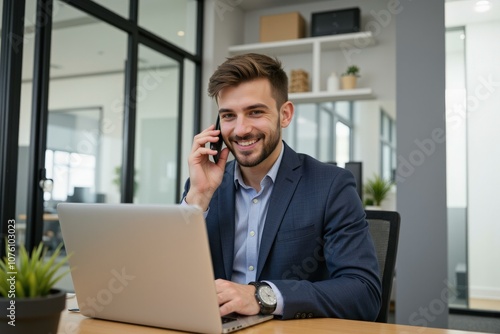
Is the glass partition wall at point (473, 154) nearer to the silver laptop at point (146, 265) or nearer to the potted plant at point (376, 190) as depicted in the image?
the potted plant at point (376, 190)

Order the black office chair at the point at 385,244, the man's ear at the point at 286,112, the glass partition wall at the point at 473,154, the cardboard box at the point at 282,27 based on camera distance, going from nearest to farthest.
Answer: the black office chair at the point at 385,244 < the man's ear at the point at 286,112 < the glass partition wall at the point at 473,154 < the cardboard box at the point at 282,27

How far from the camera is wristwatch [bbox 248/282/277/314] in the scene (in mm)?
1093

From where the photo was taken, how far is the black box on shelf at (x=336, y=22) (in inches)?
180

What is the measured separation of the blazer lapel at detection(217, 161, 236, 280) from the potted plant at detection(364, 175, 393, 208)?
10.0ft

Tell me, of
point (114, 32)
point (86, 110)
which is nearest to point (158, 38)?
point (114, 32)

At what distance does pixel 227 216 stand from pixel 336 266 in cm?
37

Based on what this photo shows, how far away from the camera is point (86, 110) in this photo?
3.62 m

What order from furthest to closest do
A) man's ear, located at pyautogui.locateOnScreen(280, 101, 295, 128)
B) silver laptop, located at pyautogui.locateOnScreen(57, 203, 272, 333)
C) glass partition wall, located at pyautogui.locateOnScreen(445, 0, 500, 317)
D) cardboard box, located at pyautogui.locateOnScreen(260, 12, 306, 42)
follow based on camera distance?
cardboard box, located at pyautogui.locateOnScreen(260, 12, 306, 42) < glass partition wall, located at pyautogui.locateOnScreen(445, 0, 500, 317) < man's ear, located at pyautogui.locateOnScreen(280, 101, 295, 128) < silver laptop, located at pyautogui.locateOnScreen(57, 203, 272, 333)

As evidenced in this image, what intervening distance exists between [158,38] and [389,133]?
2.19m

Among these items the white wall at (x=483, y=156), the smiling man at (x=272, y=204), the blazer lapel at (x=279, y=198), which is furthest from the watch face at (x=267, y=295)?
the white wall at (x=483, y=156)

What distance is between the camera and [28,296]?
0.75 m

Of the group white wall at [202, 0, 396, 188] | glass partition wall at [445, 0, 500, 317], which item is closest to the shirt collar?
glass partition wall at [445, 0, 500, 317]

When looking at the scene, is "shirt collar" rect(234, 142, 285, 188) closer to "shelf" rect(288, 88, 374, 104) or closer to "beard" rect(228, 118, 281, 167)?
"beard" rect(228, 118, 281, 167)

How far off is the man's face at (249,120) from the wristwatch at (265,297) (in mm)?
481
